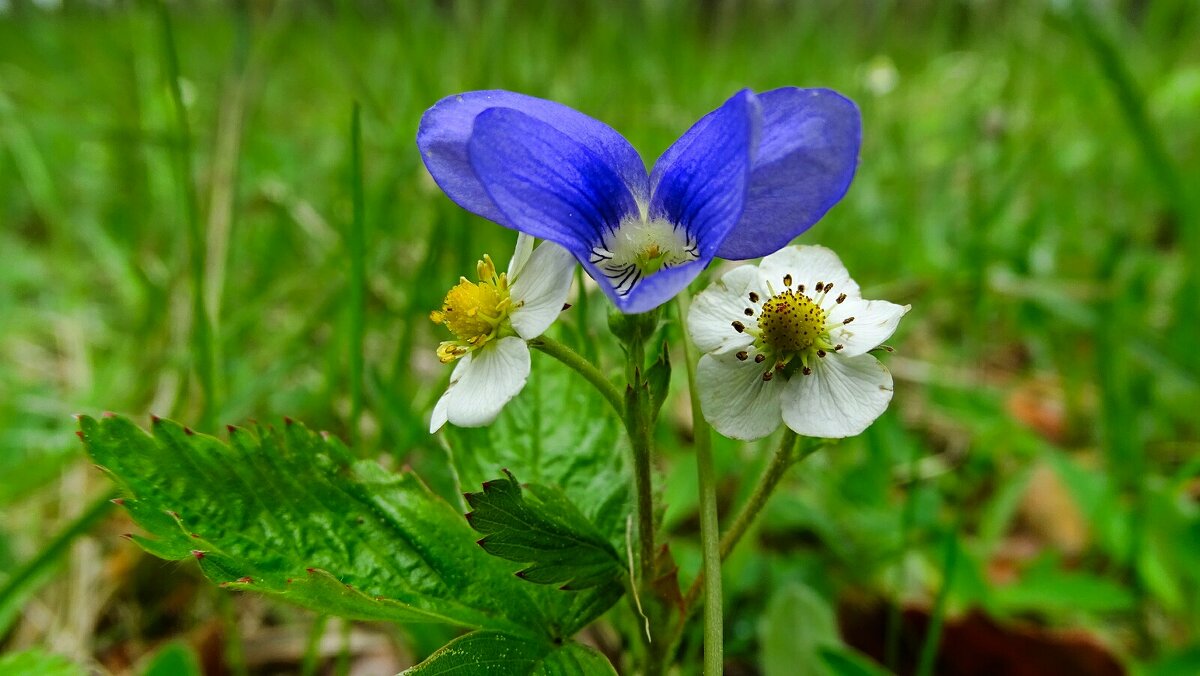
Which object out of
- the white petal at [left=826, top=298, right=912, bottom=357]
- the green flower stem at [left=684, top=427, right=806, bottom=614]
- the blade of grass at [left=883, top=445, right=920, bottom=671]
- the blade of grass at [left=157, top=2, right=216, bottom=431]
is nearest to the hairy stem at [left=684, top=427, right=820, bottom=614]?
the green flower stem at [left=684, top=427, right=806, bottom=614]

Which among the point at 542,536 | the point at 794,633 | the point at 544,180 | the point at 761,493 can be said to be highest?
the point at 544,180

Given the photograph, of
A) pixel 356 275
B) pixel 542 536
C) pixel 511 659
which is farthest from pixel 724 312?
pixel 356 275

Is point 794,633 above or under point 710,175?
under

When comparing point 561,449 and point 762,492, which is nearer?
point 762,492

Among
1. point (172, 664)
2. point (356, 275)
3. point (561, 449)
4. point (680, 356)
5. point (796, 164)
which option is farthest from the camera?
point (680, 356)

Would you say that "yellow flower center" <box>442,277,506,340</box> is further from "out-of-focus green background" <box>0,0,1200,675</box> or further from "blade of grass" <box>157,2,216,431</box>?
"blade of grass" <box>157,2,216,431</box>

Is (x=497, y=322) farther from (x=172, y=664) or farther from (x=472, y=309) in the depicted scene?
(x=172, y=664)

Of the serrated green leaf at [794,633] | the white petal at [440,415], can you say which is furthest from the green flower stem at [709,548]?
the serrated green leaf at [794,633]

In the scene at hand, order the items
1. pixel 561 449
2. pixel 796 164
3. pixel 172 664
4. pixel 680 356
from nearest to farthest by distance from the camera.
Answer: pixel 796 164
pixel 561 449
pixel 172 664
pixel 680 356

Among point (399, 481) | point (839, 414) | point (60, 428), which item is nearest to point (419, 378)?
point (60, 428)
